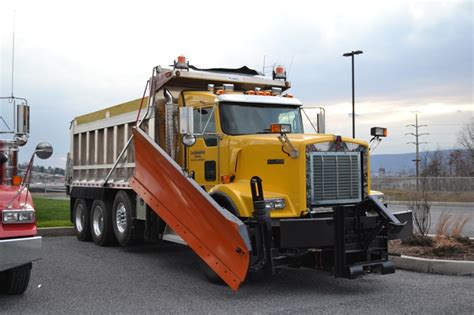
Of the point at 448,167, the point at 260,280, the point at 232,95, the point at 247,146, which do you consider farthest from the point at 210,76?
the point at 448,167

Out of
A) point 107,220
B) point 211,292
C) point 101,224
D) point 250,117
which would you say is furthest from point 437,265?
point 101,224

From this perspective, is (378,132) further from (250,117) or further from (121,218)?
(121,218)

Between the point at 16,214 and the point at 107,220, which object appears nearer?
the point at 16,214

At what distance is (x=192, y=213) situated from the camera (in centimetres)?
770

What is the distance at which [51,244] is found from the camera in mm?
11953

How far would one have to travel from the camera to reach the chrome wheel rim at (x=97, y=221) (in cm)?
1182

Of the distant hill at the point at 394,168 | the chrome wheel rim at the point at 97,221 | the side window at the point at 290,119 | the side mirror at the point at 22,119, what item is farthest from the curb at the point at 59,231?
the distant hill at the point at 394,168

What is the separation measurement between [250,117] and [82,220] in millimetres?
6141

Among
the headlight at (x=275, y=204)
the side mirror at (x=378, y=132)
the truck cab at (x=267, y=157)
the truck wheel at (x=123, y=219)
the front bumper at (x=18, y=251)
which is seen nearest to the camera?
the front bumper at (x=18, y=251)

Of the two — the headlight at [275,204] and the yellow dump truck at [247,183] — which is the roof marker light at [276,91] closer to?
the yellow dump truck at [247,183]

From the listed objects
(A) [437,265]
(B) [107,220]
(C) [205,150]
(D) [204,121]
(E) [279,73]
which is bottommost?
(A) [437,265]

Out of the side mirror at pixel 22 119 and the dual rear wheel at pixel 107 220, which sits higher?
the side mirror at pixel 22 119

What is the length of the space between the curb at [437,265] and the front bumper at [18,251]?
5.70 m

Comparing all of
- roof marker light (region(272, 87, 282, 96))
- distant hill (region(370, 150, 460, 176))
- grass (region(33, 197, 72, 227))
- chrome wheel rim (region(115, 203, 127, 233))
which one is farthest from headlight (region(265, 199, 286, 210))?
grass (region(33, 197, 72, 227))
